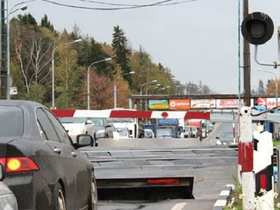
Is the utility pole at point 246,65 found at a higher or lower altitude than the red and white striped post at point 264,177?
higher

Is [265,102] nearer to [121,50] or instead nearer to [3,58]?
[121,50]

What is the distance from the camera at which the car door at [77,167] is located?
8.36 meters

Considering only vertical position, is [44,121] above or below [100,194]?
above

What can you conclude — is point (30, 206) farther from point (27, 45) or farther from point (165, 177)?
point (27, 45)

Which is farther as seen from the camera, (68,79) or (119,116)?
(68,79)

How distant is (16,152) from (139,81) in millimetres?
152959

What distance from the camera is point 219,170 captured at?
16.4 m

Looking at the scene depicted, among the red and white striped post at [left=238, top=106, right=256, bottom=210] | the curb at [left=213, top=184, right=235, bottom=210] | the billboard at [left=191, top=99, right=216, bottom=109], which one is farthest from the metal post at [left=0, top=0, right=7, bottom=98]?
the billboard at [left=191, top=99, right=216, bottom=109]

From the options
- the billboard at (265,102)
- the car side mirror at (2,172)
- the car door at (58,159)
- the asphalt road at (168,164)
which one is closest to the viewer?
the car side mirror at (2,172)

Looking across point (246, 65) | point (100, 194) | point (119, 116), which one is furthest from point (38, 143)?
point (246, 65)

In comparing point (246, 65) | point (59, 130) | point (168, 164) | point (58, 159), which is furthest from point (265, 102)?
point (58, 159)

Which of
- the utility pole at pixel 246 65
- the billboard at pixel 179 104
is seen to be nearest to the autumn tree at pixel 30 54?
the billboard at pixel 179 104

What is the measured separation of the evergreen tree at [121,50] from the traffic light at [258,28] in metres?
136

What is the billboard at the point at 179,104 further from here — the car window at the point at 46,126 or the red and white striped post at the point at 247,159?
the car window at the point at 46,126
